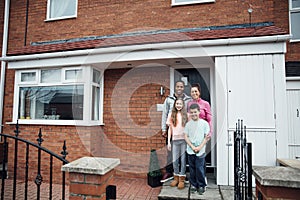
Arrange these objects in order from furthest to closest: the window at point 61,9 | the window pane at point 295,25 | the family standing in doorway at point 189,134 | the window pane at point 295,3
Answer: the window at point 61,9 < the window pane at point 295,3 < the window pane at point 295,25 < the family standing in doorway at point 189,134

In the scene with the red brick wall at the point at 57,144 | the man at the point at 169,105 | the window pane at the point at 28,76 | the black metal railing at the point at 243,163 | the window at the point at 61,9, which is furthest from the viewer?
Answer: the window at the point at 61,9

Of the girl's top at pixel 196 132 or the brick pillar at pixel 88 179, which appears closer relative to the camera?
the brick pillar at pixel 88 179

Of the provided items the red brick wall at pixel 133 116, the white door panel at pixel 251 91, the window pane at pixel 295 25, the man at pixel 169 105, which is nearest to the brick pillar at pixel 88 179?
the man at pixel 169 105

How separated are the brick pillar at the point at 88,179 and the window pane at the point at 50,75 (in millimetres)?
4087

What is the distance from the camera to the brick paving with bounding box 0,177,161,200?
4.10m

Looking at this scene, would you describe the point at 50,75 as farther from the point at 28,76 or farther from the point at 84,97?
the point at 84,97

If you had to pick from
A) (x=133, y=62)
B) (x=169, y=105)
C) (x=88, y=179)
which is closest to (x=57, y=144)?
(x=133, y=62)

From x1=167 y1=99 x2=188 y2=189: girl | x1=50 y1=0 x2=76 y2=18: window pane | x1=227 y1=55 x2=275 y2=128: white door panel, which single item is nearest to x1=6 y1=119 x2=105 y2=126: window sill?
x1=167 y1=99 x2=188 y2=189: girl

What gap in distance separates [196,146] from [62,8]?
636 cm

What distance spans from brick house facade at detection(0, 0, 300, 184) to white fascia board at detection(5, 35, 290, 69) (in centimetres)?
2

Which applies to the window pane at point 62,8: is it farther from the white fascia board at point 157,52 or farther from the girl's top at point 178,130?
the girl's top at point 178,130

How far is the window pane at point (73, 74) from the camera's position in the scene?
5323 mm

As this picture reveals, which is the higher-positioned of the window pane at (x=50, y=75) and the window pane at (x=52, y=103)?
the window pane at (x=50, y=75)

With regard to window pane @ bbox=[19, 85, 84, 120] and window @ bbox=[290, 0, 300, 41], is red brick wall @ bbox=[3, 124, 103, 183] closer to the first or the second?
window pane @ bbox=[19, 85, 84, 120]
